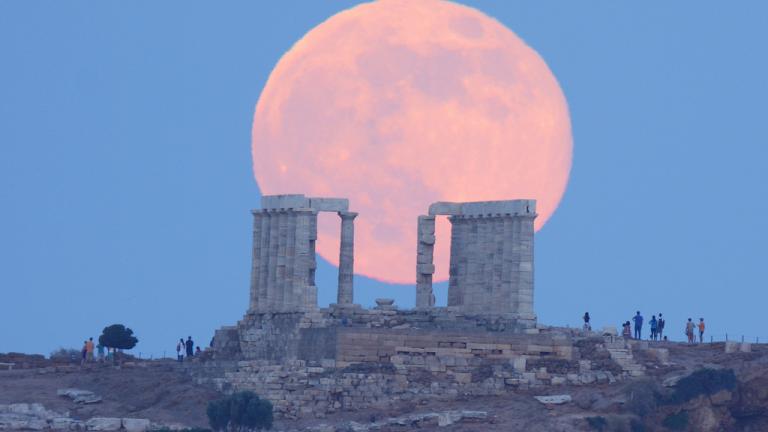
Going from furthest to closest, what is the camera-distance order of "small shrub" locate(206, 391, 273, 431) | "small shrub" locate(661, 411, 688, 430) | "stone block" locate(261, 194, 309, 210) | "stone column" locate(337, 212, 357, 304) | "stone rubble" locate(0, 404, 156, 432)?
"stone column" locate(337, 212, 357, 304), "stone block" locate(261, 194, 309, 210), "small shrub" locate(661, 411, 688, 430), "stone rubble" locate(0, 404, 156, 432), "small shrub" locate(206, 391, 273, 431)

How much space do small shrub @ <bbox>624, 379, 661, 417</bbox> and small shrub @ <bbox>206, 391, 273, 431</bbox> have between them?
41.9 ft

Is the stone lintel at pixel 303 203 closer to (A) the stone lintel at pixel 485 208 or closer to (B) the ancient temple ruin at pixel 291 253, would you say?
(B) the ancient temple ruin at pixel 291 253

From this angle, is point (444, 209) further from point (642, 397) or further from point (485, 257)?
point (642, 397)

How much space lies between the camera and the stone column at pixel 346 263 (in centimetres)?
11406

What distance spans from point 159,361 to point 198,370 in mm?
6552

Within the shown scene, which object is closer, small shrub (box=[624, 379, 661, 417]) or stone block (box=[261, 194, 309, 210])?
small shrub (box=[624, 379, 661, 417])

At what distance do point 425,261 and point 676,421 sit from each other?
1770cm

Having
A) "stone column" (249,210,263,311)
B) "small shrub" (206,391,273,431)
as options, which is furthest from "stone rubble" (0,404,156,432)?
"stone column" (249,210,263,311)

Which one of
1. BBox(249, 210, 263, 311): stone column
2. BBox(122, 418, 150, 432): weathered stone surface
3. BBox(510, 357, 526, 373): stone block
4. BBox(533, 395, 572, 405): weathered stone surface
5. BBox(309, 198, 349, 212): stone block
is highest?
BBox(309, 198, 349, 212): stone block

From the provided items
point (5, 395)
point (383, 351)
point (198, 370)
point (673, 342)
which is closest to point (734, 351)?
point (673, 342)

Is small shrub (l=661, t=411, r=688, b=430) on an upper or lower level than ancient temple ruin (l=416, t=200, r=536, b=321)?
lower

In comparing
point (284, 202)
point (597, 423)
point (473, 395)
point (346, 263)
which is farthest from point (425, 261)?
point (597, 423)

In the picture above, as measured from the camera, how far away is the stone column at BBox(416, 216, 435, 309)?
115000 millimetres

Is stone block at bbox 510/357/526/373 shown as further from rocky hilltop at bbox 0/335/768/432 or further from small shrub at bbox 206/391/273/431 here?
small shrub at bbox 206/391/273/431
